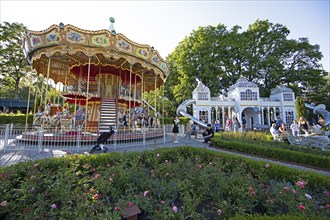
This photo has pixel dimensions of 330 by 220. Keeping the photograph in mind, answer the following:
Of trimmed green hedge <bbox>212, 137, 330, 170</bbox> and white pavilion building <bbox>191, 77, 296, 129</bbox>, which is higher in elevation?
white pavilion building <bbox>191, 77, 296, 129</bbox>

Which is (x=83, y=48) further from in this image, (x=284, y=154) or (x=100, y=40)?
(x=284, y=154)

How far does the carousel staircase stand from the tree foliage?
1592 centimetres

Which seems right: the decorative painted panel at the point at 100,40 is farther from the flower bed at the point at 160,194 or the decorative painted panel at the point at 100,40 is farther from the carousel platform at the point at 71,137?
the flower bed at the point at 160,194

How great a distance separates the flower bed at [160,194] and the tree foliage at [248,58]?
2331 cm

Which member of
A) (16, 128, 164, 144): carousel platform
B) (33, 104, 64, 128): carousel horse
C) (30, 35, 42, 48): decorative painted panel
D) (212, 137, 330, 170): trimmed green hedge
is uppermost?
(30, 35, 42, 48): decorative painted panel

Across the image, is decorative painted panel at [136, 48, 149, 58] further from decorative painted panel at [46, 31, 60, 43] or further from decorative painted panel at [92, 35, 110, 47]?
decorative painted panel at [46, 31, 60, 43]

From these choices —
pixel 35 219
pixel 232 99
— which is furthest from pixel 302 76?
pixel 35 219

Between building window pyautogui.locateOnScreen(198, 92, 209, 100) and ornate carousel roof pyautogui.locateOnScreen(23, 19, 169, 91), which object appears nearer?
ornate carousel roof pyautogui.locateOnScreen(23, 19, 169, 91)

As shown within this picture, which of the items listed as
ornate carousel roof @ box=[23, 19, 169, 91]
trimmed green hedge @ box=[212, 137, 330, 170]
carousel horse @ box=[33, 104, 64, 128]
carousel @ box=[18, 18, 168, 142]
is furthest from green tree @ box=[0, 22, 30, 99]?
trimmed green hedge @ box=[212, 137, 330, 170]

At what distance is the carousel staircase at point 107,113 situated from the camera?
12.2m

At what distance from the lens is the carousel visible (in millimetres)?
9320

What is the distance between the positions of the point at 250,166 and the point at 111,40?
999 cm

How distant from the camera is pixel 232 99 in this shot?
2483cm

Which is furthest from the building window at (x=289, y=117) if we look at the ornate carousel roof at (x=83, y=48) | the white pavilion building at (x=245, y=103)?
the ornate carousel roof at (x=83, y=48)
